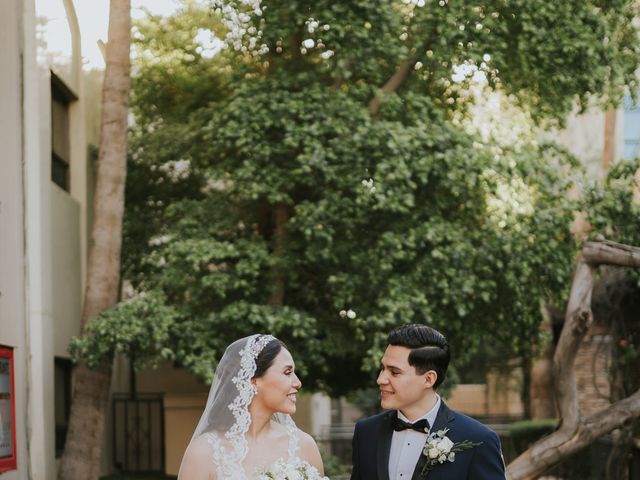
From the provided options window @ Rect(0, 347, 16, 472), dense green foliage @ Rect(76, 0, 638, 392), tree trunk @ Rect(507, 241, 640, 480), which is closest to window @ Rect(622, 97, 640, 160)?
dense green foliage @ Rect(76, 0, 638, 392)

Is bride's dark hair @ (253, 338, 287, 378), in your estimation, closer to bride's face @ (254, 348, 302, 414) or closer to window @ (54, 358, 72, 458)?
bride's face @ (254, 348, 302, 414)

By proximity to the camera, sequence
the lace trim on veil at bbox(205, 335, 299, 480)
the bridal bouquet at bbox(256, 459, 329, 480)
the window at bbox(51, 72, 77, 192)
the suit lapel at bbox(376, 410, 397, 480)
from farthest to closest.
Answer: the window at bbox(51, 72, 77, 192) → the lace trim on veil at bbox(205, 335, 299, 480) → the bridal bouquet at bbox(256, 459, 329, 480) → the suit lapel at bbox(376, 410, 397, 480)

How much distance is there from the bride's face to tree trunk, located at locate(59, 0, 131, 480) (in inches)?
372

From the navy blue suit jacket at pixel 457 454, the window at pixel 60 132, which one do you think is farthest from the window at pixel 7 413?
the navy blue suit jacket at pixel 457 454

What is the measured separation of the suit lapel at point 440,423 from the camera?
4961 millimetres

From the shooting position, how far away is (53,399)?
50.2 feet

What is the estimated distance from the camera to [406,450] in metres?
5.06

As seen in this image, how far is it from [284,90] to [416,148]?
80.5 inches

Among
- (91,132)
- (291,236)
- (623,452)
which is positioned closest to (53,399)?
(291,236)

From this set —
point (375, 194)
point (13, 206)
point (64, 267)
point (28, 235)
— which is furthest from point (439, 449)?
point (64, 267)

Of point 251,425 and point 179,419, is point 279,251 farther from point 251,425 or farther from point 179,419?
point 251,425

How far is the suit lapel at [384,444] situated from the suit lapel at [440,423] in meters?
0.13

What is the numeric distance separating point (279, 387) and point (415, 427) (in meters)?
0.84

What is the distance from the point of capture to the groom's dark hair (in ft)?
16.7
